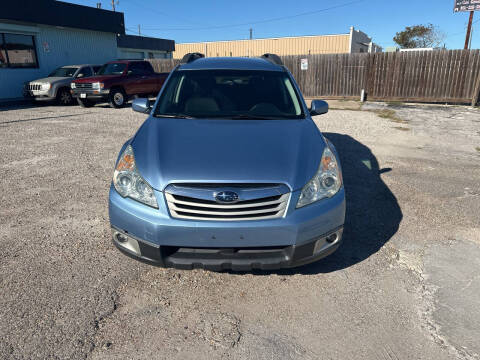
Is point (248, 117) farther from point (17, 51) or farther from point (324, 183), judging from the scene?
point (17, 51)

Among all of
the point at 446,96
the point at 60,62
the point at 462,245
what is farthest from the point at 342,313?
the point at 60,62

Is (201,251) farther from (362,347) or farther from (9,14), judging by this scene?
(9,14)

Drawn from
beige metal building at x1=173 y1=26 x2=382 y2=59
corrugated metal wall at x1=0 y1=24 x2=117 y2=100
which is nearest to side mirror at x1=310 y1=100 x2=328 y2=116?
corrugated metal wall at x1=0 y1=24 x2=117 y2=100

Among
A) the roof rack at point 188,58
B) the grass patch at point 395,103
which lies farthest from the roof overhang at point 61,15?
the grass patch at point 395,103

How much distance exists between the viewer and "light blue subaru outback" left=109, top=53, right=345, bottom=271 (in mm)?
2344

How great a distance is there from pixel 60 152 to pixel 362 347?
264 inches

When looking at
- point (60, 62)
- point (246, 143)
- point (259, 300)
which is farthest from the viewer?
point (60, 62)

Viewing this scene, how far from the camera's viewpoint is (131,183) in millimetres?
2592

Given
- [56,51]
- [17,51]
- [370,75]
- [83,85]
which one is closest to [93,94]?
[83,85]

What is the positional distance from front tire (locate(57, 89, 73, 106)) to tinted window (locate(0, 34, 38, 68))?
3618 mm

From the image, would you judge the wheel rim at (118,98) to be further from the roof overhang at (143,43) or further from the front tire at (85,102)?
the roof overhang at (143,43)

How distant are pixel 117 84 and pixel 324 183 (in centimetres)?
1302

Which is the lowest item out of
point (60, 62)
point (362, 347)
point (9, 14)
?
point (362, 347)

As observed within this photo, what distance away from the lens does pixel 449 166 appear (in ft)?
19.8
